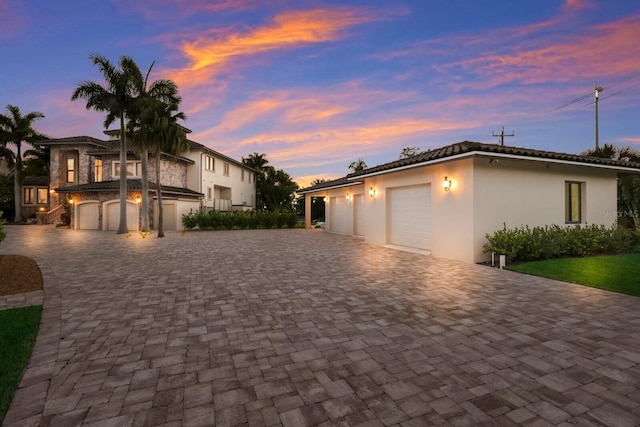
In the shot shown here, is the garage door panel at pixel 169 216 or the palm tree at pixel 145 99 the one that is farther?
the garage door panel at pixel 169 216

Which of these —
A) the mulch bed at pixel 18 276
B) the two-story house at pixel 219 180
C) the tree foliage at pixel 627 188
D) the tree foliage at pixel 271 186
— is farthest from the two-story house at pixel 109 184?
the tree foliage at pixel 627 188

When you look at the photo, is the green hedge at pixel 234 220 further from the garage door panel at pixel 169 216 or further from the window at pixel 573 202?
the window at pixel 573 202

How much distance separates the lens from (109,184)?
2578 centimetres

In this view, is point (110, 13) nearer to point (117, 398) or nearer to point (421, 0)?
point (421, 0)

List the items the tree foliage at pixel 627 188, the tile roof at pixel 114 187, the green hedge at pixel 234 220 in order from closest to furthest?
1. the tree foliage at pixel 627 188
2. the tile roof at pixel 114 187
3. the green hedge at pixel 234 220

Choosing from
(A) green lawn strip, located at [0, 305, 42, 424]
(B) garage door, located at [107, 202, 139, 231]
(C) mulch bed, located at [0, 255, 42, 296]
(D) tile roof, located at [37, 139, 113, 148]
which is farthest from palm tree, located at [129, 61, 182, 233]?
(A) green lawn strip, located at [0, 305, 42, 424]

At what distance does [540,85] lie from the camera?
15109 mm

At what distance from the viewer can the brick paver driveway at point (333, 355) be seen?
2.52 meters

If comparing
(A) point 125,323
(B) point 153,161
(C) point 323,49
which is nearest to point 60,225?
(B) point 153,161

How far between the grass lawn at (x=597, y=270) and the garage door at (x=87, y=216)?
30.3 metres

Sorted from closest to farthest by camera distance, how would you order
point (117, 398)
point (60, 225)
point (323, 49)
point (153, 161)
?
point (117, 398)
point (323, 49)
point (153, 161)
point (60, 225)

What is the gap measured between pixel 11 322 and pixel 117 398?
11.0 feet

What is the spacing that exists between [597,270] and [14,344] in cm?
1193

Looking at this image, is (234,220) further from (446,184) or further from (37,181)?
(37,181)
